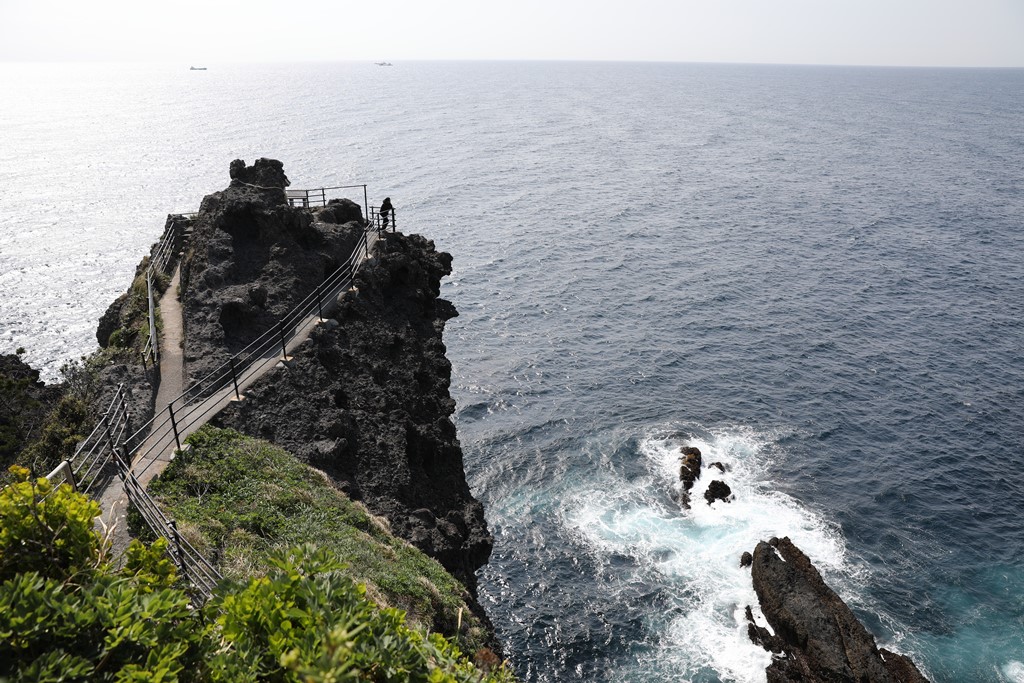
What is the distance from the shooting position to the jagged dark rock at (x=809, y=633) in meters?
28.0

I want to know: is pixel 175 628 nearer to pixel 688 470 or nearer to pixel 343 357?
pixel 343 357

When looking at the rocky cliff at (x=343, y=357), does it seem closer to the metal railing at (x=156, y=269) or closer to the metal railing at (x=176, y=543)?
the metal railing at (x=156, y=269)

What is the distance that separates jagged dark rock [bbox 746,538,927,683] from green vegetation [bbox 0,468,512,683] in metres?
25.8

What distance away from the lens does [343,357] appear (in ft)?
87.6

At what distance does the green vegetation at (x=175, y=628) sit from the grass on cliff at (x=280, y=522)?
20.5 ft

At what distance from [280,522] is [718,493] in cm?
2936

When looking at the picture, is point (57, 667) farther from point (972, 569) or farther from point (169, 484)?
point (972, 569)

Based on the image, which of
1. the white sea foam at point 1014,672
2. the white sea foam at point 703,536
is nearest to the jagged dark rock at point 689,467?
the white sea foam at point 703,536

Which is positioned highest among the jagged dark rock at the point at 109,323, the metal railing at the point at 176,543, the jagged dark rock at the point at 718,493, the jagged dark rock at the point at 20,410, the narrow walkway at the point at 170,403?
the metal railing at the point at 176,543

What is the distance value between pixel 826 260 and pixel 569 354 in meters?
38.5

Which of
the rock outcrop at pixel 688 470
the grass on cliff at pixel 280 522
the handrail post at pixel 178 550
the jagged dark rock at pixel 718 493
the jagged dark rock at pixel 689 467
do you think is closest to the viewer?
the handrail post at pixel 178 550

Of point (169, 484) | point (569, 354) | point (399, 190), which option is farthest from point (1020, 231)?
point (169, 484)

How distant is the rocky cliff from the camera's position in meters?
23.2

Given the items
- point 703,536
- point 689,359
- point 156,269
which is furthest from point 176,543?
point 689,359
